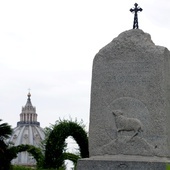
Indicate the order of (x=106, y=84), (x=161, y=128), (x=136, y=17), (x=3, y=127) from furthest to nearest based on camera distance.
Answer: (x=3, y=127) < (x=136, y=17) < (x=106, y=84) < (x=161, y=128)

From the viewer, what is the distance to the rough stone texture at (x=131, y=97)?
1009cm

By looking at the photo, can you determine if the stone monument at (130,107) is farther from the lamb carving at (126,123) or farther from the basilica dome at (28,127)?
the basilica dome at (28,127)

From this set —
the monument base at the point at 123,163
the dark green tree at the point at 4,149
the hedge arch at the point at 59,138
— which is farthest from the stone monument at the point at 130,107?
the dark green tree at the point at 4,149

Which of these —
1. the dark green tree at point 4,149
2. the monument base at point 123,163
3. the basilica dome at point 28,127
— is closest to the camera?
the monument base at point 123,163

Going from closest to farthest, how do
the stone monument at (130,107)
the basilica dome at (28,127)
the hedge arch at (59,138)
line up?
the stone monument at (130,107) → the hedge arch at (59,138) → the basilica dome at (28,127)

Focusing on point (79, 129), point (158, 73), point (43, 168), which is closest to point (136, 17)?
point (79, 129)

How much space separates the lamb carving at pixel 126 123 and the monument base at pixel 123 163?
1.59ft

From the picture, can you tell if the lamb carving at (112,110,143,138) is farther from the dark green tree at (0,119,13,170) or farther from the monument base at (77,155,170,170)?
the dark green tree at (0,119,13,170)

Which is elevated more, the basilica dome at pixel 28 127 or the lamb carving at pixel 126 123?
the basilica dome at pixel 28 127

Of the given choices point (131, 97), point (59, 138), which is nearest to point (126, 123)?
point (131, 97)

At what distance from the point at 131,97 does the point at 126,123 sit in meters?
0.49

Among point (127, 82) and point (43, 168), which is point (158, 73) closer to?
point (127, 82)

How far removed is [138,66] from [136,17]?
6.43 meters

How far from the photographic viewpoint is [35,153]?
27.8 meters
